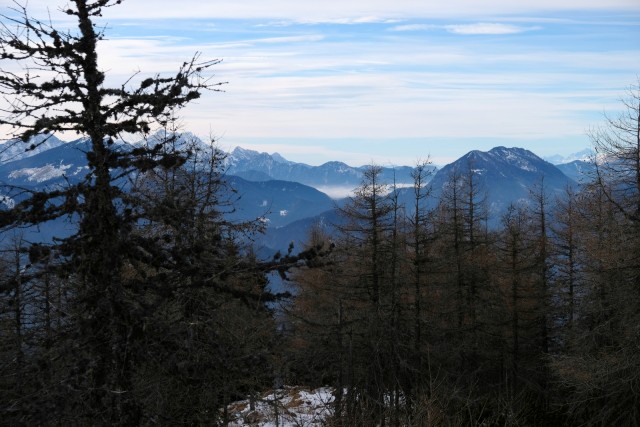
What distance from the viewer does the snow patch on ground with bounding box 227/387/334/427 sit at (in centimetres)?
820

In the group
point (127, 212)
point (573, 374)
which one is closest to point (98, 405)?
point (127, 212)

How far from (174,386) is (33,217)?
507cm

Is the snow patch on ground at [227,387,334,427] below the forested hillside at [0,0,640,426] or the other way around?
below

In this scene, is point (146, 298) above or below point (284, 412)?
above

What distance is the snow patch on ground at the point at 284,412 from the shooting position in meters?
8.20

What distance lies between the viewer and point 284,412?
529 inches

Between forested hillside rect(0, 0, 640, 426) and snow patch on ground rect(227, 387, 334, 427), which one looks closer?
forested hillside rect(0, 0, 640, 426)

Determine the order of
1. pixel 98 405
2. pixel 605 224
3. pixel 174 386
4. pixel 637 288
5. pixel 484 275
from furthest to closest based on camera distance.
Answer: pixel 484 275 < pixel 605 224 < pixel 637 288 < pixel 174 386 < pixel 98 405

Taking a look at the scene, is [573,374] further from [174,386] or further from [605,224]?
[174,386]

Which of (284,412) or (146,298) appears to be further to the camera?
(284,412)

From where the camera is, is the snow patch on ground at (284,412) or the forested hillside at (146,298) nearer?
the forested hillside at (146,298)

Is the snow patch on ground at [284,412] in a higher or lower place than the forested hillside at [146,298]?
lower

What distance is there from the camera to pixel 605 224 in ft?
77.8

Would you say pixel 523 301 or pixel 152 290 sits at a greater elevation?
pixel 152 290
